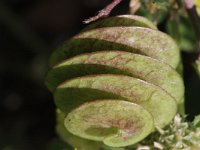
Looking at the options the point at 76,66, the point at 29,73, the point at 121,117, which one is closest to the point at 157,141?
the point at 121,117

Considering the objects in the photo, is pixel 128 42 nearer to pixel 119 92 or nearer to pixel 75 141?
pixel 119 92

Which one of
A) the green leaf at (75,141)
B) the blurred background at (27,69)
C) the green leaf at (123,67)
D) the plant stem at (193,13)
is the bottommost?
the blurred background at (27,69)

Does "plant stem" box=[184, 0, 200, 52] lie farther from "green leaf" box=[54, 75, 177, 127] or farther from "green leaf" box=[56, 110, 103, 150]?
"green leaf" box=[56, 110, 103, 150]

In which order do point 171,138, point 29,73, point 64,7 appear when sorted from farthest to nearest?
point 64,7 < point 29,73 < point 171,138

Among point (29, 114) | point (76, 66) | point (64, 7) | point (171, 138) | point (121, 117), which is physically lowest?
point (29, 114)

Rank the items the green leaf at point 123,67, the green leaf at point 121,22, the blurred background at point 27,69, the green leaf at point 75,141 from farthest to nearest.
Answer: the blurred background at point 27,69, the green leaf at point 75,141, the green leaf at point 121,22, the green leaf at point 123,67

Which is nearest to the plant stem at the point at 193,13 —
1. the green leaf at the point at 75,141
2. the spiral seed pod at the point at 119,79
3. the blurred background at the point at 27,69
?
the spiral seed pod at the point at 119,79

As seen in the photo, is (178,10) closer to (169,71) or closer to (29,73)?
(169,71)

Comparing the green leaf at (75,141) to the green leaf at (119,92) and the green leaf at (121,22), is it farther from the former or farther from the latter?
the green leaf at (121,22)
